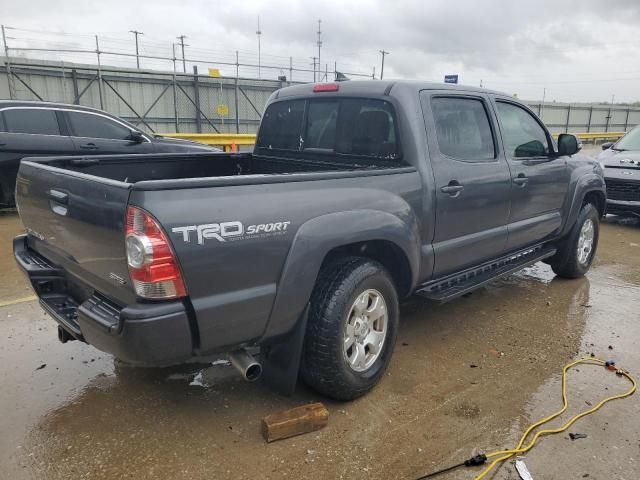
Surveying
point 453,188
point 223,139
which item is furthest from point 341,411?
point 223,139

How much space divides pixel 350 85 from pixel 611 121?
3413cm

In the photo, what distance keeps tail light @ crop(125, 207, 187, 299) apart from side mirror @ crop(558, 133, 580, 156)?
4.04 metres

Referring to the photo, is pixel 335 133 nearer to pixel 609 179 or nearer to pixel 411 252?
pixel 411 252

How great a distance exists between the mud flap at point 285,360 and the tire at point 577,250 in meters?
3.81

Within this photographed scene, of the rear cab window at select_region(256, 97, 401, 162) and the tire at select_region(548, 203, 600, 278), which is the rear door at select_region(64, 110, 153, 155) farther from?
the tire at select_region(548, 203, 600, 278)

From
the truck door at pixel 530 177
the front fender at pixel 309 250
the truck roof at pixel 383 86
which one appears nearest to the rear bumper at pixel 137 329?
the front fender at pixel 309 250

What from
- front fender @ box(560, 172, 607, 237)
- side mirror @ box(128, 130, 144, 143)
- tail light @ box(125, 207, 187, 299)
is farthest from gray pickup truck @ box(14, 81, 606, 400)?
side mirror @ box(128, 130, 144, 143)

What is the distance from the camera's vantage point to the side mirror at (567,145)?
4797mm

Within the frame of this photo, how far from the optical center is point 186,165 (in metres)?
4.11

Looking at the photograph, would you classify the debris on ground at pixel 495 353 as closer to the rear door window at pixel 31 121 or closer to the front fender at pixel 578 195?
the front fender at pixel 578 195

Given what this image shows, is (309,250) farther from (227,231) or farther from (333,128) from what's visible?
(333,128)

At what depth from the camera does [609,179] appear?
8.58 meters

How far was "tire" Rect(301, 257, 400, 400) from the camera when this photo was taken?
9.29 feet

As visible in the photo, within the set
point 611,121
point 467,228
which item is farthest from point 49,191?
point 611,121
